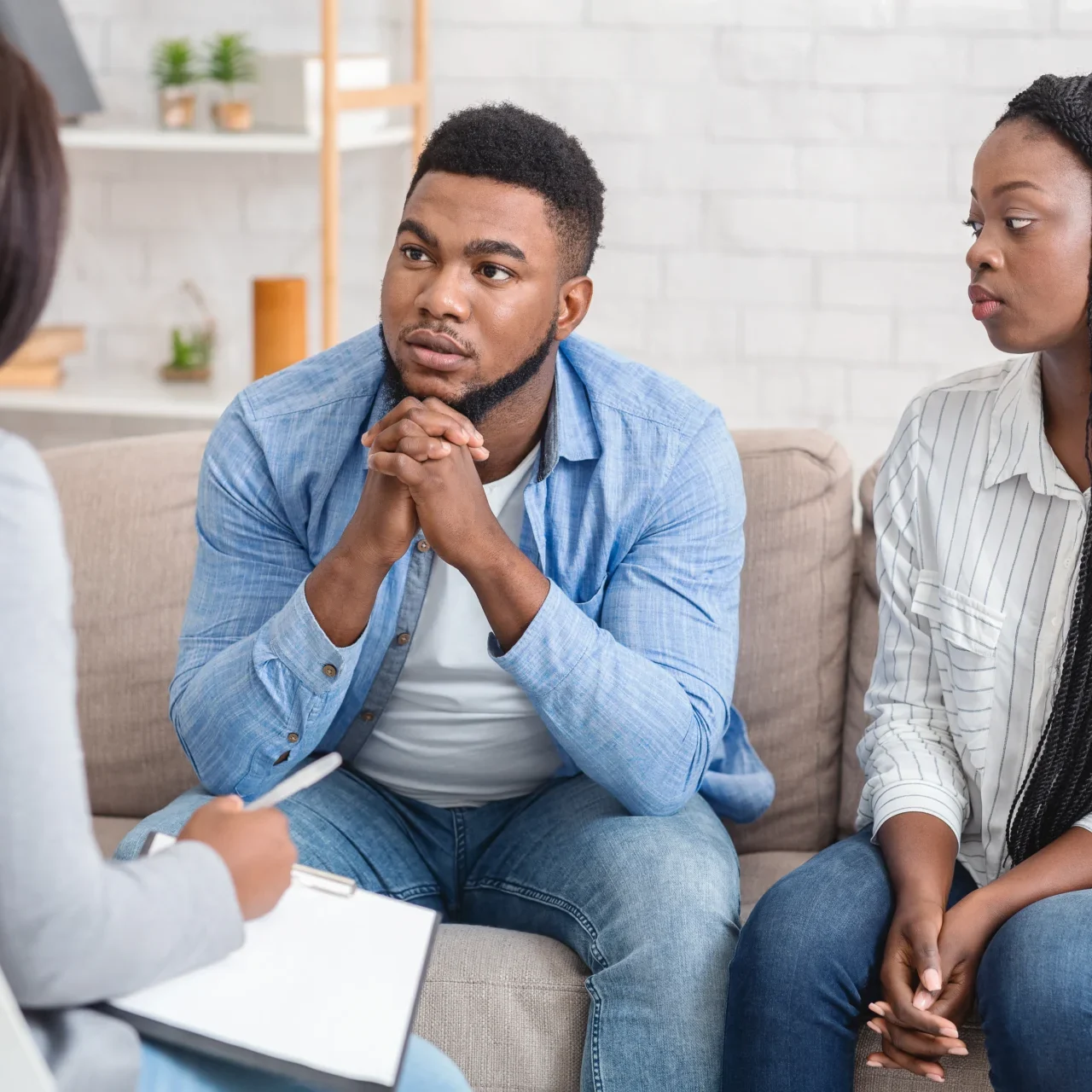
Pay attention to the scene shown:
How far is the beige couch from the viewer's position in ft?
5.69

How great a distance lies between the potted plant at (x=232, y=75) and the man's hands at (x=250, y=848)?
1.81 meters

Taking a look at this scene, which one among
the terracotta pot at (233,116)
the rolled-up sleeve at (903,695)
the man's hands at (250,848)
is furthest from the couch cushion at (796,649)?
the terracotta pot at (233,116)

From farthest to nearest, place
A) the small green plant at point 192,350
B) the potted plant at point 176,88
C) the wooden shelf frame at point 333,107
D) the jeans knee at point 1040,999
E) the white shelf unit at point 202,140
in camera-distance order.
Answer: the small green plant at point 192,350 < the potted plant at point 176,88 < the white shelf unit at point 202,140 < the wooden shelf frame at point 333,107 < the jeans knee at point 1040,999

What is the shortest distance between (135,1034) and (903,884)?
0.73 meters

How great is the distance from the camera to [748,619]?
1.75 metres

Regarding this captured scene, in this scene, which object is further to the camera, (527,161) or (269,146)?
(269,146)

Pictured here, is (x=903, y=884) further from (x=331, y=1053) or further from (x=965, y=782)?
(x=331, y=1053)

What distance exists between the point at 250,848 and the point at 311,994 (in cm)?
10

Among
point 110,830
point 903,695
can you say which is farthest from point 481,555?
point 110,830

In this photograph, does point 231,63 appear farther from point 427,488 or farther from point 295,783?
point 295,783

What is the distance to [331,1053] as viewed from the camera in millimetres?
847

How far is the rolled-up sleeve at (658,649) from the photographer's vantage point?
134 cm

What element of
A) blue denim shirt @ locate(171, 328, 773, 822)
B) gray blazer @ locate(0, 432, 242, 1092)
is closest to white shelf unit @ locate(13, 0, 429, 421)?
blue denim shirt @ locate(171, 328, 773, 822)

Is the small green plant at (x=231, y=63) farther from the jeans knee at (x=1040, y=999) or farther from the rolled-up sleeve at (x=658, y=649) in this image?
the jeans knee at (x=1040, y=999)
